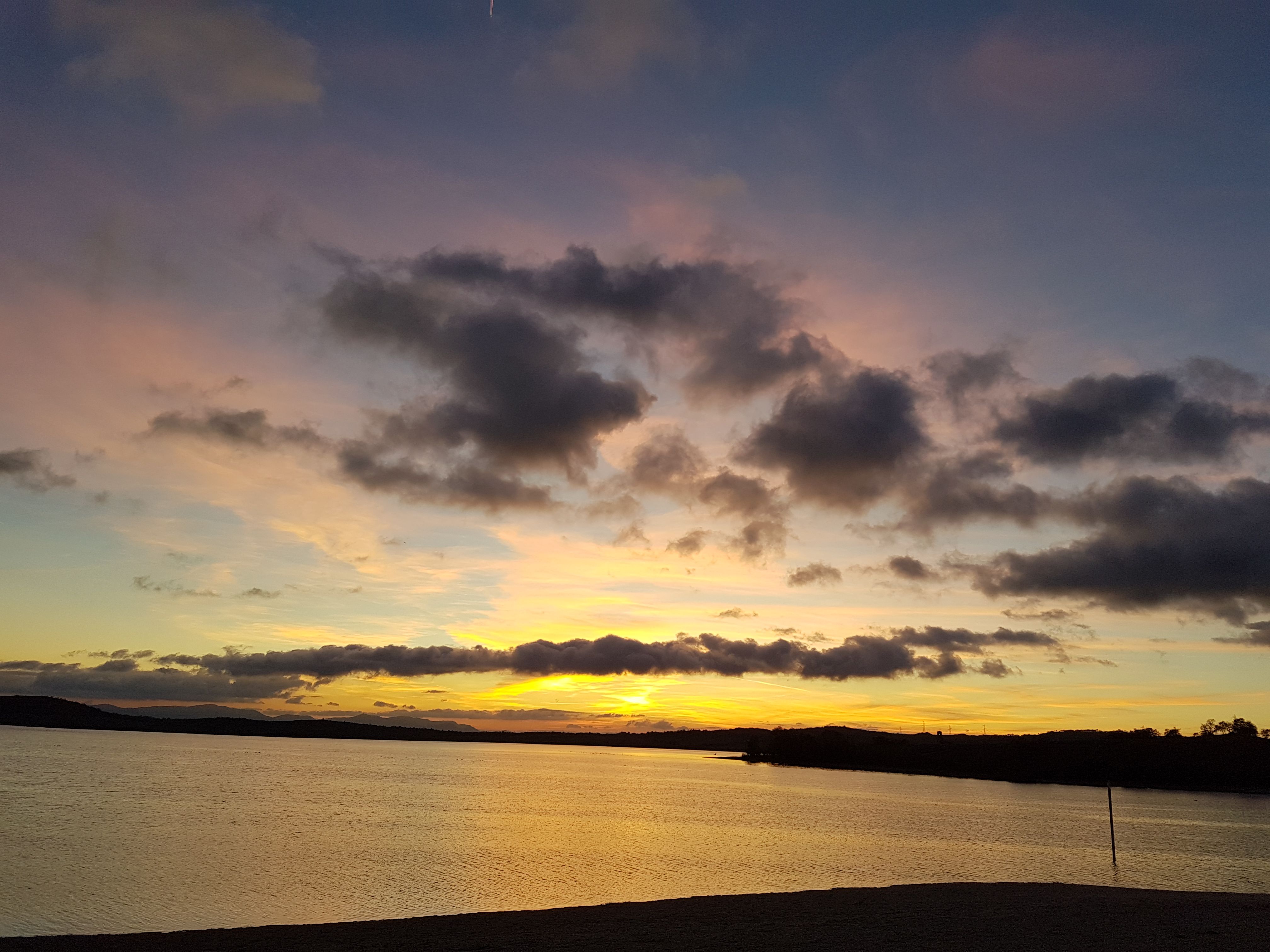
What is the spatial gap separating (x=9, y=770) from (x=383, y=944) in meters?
129

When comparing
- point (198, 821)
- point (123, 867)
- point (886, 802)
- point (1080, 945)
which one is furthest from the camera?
point (886, 802)

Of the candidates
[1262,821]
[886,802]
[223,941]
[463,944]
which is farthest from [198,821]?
[1262,821]

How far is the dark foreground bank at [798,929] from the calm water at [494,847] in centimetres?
673

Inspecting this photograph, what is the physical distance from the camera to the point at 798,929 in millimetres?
26734

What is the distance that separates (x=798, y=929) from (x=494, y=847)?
39.1m

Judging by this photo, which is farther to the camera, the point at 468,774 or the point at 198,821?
the point at 468,774

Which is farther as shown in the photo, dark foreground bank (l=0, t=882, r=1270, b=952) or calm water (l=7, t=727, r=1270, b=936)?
calm water (l=7, t=727, r=1270, b=936)

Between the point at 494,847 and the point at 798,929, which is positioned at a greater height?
the point at 798,929

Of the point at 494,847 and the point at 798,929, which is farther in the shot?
the point at 494,847

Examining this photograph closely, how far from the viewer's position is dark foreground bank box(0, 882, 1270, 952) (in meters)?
24.1

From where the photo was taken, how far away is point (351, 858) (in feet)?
170

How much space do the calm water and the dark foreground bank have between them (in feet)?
22.1

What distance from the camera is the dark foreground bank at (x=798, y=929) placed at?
24.1 meters

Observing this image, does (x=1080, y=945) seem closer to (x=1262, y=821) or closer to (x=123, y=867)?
(x=123, y=867)
